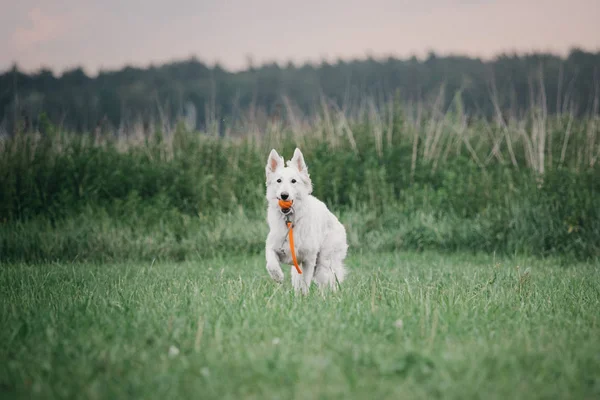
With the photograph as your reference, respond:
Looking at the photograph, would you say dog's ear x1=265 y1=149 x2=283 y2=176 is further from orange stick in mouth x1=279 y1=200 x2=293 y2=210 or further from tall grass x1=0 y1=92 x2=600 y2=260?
tall grass x1=0 y1=92 x2=600 y2=260

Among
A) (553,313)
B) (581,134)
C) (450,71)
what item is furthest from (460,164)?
(450,71)

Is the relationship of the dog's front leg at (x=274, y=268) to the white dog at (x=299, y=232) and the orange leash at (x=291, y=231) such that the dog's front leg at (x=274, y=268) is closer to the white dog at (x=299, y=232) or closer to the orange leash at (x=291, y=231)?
the white dog at (x=299, y=232)

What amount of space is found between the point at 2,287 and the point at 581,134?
11.5 metres

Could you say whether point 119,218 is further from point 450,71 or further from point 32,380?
point 450,71

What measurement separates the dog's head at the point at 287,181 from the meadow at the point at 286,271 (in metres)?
0.91

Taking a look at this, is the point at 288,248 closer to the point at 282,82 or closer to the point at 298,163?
the point at 298,163

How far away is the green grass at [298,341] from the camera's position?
9.62 feet

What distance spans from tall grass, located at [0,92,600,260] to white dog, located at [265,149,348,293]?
10.0 feet

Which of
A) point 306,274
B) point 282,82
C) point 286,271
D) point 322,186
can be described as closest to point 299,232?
point 306,274

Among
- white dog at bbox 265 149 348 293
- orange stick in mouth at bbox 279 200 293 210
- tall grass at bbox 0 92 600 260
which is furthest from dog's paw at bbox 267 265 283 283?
tall grass at bbox 0 92 600 260

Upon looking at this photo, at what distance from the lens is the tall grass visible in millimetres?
8914

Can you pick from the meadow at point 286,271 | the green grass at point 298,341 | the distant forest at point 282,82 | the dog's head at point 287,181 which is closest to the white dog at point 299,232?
the dog's head at point 287,181

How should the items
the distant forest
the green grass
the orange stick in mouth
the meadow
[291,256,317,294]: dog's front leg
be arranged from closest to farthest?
the green grass < the meadow < the orange stick in mouth < [291,256,317,294]: dog's front leg < the distant forest

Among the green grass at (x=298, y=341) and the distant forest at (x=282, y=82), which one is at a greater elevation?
the distant forest at (x=282, y=82)
